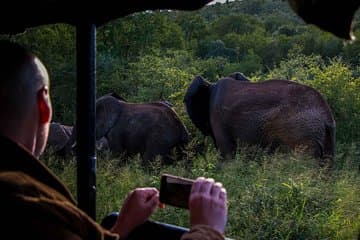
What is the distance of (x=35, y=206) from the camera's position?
3.51 feet

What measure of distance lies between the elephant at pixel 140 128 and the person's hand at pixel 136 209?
766 cm

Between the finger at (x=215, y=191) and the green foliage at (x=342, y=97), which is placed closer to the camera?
the finger at (x=215, y=191)

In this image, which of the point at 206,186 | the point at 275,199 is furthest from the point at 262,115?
the point at 206,186

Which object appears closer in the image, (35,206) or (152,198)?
(35,206)

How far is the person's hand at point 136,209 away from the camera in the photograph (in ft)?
5.27

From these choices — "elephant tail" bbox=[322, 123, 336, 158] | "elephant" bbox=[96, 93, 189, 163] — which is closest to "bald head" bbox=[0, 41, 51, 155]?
"elephant tail" bbox=[322, 123, 336, 158]

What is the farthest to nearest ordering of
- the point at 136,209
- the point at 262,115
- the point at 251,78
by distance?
the point at 251,78 → the point at 262,115 → the point at 136,209

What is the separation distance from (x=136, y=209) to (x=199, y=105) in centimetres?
854

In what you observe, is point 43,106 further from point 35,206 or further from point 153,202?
point 153,202

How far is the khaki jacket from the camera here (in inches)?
41.6

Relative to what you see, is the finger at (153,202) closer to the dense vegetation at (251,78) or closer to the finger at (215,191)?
the finger at (215,191)

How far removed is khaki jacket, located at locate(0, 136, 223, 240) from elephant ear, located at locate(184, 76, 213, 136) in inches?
351

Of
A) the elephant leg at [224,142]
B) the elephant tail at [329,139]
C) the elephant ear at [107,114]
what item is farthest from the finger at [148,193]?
the elephant ear at [107,114]

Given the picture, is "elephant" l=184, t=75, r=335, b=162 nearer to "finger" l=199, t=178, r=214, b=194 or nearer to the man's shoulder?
"finger" l=199, t=178, r=214, b=194
